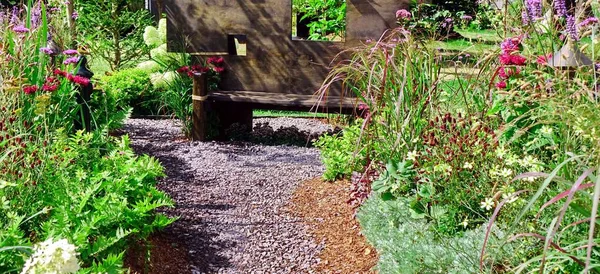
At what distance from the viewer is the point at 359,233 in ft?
14.1

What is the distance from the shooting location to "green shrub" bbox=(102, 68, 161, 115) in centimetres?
847

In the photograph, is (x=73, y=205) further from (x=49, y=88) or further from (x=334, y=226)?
(x=334, y=226)

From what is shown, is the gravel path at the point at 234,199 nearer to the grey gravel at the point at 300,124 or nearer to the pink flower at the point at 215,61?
the pink flower at the point at 215,61

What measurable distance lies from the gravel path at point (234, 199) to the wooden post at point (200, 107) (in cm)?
14

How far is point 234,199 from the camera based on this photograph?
5227mm

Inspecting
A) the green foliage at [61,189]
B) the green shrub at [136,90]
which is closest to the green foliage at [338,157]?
the green foliage at [61,189]

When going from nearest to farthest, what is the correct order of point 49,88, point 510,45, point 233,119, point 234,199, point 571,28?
1. point 571,28
2. point 510,45
3. point 49,88
4. point 234,199
5. point 233,119

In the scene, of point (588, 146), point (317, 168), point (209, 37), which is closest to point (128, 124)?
point (209, 37)

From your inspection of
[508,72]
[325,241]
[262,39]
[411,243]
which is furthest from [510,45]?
[262,39]

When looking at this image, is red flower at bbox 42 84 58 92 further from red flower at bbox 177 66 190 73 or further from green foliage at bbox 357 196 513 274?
red flower at bbox 177 66 190 73

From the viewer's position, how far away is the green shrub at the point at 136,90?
8.47 meters

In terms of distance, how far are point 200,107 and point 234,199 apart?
2074 millimetres

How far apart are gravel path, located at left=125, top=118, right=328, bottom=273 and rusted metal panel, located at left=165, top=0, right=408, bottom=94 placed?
0.71m

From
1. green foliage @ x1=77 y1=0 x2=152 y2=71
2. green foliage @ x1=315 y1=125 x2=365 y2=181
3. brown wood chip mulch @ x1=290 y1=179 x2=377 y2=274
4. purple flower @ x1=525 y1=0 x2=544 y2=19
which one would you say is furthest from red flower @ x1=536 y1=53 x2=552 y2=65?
green foliage @ x1=77 y1=0 x2=152 y2=71
